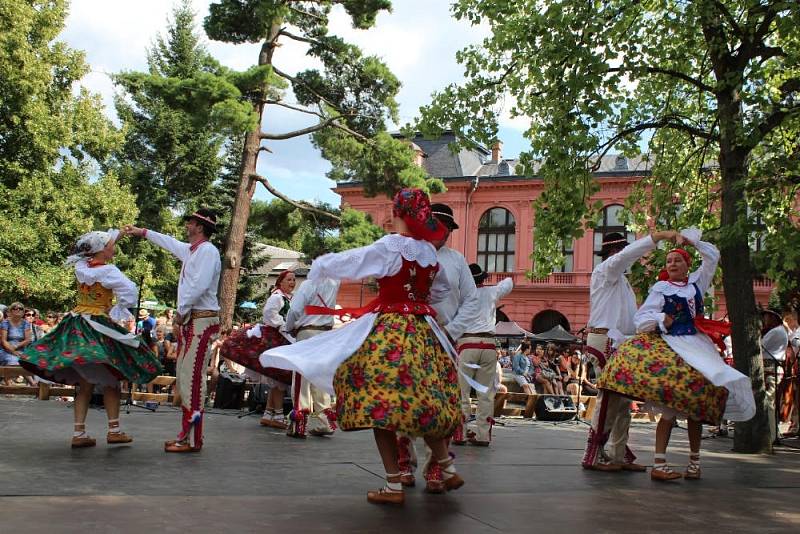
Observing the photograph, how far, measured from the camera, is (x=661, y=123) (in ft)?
34.1

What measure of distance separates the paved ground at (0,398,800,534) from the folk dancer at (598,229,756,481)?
0.53 m

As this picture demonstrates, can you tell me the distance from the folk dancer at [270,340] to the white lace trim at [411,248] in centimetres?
464

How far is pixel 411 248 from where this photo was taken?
521 centimetres

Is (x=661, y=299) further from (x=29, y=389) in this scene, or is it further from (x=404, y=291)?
(x=29, y=389)

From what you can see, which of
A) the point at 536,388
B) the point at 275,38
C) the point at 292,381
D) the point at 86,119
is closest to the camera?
the point at 292,381

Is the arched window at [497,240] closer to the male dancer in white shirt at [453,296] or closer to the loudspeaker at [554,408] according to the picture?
the loudspeaker at [554,408]

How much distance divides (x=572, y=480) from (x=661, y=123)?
556 centimetres

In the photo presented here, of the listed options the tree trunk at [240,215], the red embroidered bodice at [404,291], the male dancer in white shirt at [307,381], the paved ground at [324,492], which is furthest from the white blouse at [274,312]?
the tree trunk at [240,215]

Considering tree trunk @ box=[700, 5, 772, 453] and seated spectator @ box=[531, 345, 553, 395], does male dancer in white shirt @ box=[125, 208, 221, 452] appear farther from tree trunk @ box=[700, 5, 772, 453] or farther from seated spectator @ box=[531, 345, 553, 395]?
seated spectator @ box=[531, 345, 553, 395]

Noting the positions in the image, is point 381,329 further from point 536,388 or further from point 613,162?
point 613,162

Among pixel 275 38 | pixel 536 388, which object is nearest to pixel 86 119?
pixel 275 38

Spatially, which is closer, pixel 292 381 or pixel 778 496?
pixel 778 496

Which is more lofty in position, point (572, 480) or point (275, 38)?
point (275, 38)

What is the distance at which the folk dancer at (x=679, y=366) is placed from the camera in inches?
247
